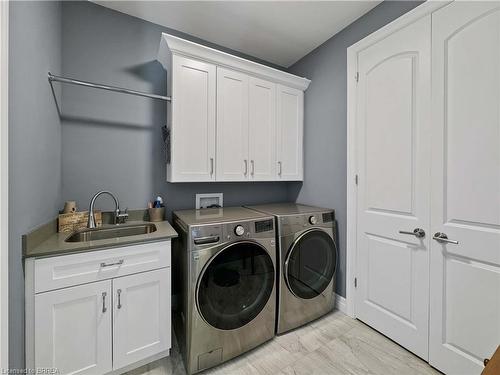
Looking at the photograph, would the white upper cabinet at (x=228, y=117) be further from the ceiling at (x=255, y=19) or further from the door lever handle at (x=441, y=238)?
the door lever handle at (x=441, y=238)

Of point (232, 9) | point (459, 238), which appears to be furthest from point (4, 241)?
point (459, 238)

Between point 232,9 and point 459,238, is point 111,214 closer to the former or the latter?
point 232,9

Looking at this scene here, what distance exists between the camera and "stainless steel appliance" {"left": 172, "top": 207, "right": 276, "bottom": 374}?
53.2 inches

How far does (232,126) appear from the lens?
200cm

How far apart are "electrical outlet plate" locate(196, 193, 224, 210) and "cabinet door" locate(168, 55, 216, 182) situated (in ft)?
1.23

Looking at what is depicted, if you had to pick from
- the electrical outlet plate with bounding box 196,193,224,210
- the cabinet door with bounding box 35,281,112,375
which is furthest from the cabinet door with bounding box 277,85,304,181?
the cabinet door with bounding box 35,281,112,375

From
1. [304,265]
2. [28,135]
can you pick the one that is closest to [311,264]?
[304,265]

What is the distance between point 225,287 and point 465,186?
5.35ft

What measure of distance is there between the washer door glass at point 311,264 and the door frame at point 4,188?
4.98ft

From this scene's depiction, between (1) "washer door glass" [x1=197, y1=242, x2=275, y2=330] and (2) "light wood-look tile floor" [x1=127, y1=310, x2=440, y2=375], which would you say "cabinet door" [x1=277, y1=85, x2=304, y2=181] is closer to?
(1) "washer door glass" [x1=197, y1=242, x2=275, y2=330]

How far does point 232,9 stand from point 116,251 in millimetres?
2065

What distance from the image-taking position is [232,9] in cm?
179

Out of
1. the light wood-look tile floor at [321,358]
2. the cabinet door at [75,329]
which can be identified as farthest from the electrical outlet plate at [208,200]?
the light wood-look tile floor at [321,358]

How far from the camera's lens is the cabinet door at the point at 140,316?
1.28 m
